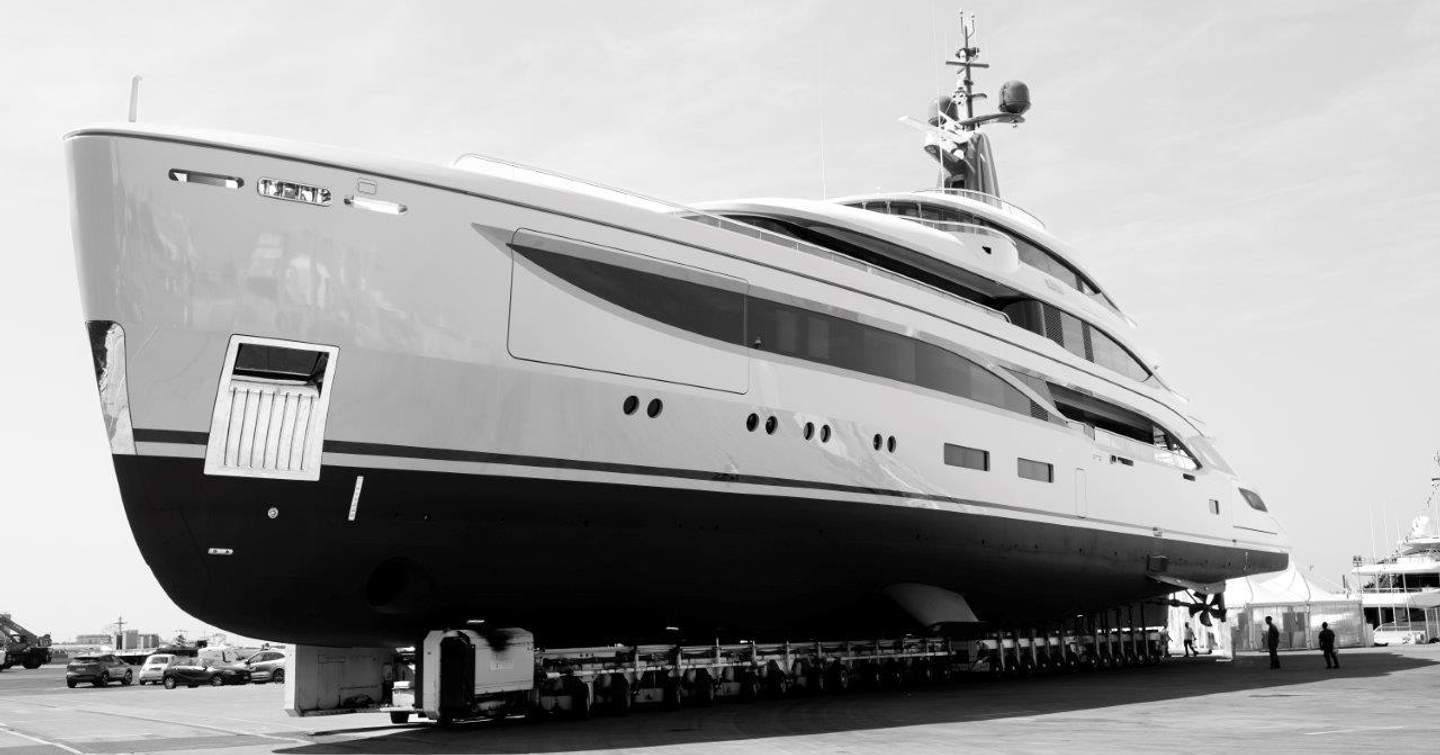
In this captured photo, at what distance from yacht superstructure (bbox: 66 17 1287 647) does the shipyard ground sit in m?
1.27

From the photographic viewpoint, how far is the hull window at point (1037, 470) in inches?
730

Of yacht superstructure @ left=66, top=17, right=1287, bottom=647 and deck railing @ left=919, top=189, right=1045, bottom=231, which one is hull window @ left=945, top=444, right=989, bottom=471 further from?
deck railing @ left=919, top=189, right=1045, bottom=231

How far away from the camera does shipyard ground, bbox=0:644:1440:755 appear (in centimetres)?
1077

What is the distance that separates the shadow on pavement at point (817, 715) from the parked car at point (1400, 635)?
29.2 metres

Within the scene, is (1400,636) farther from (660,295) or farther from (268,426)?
(268,426)

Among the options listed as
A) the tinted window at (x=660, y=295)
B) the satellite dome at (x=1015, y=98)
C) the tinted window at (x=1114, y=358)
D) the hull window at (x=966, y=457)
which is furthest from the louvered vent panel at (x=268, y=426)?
the satellite dome at (x=1015, y=98)

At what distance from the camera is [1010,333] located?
19344 millimetres

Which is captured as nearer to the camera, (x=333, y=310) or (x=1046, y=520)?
(x=333, y=310)

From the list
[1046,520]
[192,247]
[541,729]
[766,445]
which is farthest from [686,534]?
[1046,520]

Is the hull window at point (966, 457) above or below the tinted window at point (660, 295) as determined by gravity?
below

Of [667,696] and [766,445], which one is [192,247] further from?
[667,696]

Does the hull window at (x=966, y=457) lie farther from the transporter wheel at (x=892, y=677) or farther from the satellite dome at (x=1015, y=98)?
the satellite dome at (x=1015, y=98)

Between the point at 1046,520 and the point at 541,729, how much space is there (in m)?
9.68

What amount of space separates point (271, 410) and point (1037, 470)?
39.9 feet
